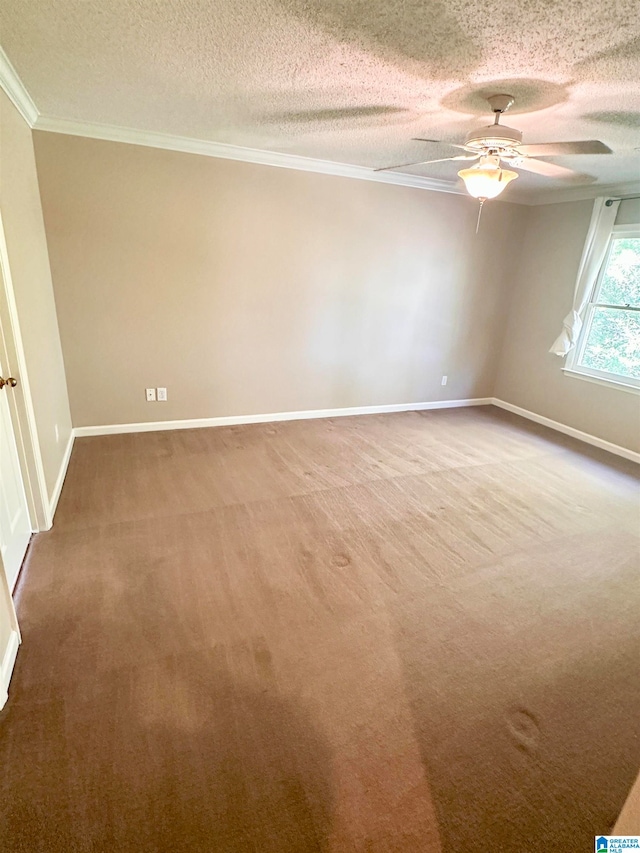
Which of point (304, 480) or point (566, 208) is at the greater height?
point (566, 208)

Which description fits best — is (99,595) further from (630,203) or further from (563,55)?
(630,203)

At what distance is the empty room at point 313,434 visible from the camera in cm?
144

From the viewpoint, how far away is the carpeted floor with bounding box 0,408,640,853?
Result: 4.33 feet

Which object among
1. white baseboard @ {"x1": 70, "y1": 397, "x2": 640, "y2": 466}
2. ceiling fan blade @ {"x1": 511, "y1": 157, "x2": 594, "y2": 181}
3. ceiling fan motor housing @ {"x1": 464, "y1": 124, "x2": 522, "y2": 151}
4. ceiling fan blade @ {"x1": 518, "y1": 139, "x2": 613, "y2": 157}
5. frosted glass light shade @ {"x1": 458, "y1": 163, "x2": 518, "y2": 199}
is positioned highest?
ceiling fan motor housing @ {"x1": 464, "y1": 124, "x2": 522, "y2": 151}

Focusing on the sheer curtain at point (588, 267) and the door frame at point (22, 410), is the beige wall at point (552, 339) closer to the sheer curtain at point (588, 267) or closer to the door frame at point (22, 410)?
the sheer curtain at point (588, 267)

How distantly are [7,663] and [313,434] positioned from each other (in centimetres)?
298

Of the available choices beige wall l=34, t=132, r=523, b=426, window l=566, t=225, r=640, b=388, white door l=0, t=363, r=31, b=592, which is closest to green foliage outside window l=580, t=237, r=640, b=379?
window l=566, t=225, r=640, b=388

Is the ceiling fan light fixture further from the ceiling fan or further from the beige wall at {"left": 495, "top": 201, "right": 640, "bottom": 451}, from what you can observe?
the beige wall at {"left": 495, "top": 201, "right": 640, "bottom": 451}

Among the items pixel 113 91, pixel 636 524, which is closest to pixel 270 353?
pixel 113 91

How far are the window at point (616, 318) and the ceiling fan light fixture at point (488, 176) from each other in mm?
2595

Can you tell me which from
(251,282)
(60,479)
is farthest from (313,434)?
(60,479)

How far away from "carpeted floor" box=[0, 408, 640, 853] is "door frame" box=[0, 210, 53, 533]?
7.7 inches

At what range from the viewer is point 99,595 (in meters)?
2.10

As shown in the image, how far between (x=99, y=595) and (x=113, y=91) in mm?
2759
